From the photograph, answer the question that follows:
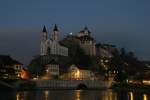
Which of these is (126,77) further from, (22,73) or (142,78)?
(22,73)

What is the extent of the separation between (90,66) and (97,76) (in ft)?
18.0

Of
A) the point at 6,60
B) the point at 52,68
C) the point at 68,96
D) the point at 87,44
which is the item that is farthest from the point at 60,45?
the point at 68,96

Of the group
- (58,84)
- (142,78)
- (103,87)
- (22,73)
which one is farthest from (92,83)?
(142,78)

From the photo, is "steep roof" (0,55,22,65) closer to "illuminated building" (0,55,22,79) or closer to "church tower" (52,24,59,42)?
"illuminated building" (0,55,22,79)

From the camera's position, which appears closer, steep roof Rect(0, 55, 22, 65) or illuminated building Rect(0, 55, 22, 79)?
illuminated building Rect(0, 55, 22, 79)

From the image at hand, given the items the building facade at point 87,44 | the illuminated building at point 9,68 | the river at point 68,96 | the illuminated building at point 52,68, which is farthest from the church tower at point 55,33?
the river at point 68,96

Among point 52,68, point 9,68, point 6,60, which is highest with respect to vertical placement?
point 6,60

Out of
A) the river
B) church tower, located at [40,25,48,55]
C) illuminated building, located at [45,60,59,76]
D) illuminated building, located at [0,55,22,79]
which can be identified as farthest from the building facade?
the river

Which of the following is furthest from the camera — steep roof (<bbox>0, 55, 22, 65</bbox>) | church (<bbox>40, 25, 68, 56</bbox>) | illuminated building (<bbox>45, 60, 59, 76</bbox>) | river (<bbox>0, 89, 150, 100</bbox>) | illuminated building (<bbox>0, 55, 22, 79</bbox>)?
church (<bbox>40, 25, 68, 56</bbox>)

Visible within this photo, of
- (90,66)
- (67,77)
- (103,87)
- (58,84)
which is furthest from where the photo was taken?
(90,66)

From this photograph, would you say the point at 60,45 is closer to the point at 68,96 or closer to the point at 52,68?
the point at 52,68

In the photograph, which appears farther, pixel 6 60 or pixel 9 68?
pixel 6 60

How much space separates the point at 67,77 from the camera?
4405 inches

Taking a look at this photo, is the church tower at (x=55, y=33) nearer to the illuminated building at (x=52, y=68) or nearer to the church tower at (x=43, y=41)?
the church tower at (x=43, y=41)
